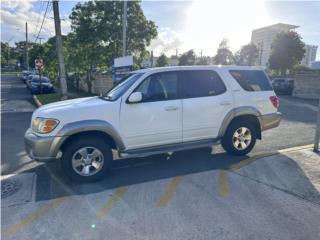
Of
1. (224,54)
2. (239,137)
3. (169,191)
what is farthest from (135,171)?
(224,54)

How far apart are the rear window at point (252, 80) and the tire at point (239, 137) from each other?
0.75 metres

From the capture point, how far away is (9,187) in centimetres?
447

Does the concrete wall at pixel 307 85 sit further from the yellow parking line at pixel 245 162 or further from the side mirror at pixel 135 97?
the side mirror at pixel 135 97

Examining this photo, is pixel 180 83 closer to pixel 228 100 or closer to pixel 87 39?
pixel 228 100

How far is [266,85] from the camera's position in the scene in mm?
5902

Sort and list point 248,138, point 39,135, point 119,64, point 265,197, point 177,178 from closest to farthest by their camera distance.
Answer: point 265,197, point 39,135, point 177,178, point 248,138, point 119,64

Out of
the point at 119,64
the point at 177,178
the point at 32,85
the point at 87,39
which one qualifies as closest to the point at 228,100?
the point at 177,178

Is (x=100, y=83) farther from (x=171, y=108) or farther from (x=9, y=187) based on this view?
(x=9, y=187)

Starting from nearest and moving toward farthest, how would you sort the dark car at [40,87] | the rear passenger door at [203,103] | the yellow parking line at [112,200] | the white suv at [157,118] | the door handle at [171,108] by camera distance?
the yellow parking line at [112,200] → the white suv at [157,118] → the door handle at [171,108] → the rear passenger door at [203,103] → the dark car at [40,87]

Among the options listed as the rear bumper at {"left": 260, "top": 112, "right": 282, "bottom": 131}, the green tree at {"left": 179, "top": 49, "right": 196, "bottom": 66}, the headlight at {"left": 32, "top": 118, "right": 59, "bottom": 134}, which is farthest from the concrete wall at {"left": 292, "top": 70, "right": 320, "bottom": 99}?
the green tree at {"left": 179, "top": 49, "right": 196, "bottom": 66}

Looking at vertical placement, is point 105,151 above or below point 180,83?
below

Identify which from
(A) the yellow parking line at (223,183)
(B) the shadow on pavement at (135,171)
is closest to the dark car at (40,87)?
(B) the shadow on pavement at (135,171)

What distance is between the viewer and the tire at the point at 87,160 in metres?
4.43

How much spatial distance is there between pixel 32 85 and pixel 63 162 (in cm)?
1971
